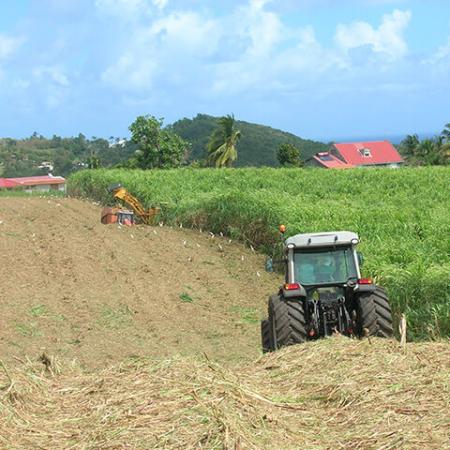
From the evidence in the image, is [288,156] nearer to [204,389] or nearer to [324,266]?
[324,266]

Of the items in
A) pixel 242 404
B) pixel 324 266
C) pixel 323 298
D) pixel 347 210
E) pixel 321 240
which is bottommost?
pixel 242 404

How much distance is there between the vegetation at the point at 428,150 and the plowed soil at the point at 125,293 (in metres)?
45.1

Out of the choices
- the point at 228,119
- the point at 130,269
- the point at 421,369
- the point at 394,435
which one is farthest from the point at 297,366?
the point at 228,119

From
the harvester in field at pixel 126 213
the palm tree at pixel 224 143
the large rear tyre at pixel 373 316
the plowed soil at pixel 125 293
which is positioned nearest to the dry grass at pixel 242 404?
the large rear tyre at pixel 373 316

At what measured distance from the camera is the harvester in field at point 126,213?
2386 cm

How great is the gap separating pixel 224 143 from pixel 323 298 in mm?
49701

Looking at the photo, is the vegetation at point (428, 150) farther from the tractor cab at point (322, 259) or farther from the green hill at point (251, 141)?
the tractor cab at point (322, 259)

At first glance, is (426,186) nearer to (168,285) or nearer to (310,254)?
(168,285)

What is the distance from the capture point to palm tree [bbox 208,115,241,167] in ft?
190

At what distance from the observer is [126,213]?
23812 mm

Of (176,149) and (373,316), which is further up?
(176,149)

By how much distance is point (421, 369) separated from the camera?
6.57 m

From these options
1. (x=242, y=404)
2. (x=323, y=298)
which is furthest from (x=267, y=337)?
(x=242, y=404)

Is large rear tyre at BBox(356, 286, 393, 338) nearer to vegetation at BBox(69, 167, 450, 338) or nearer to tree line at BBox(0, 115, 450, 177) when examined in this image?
vegetation at BBox(69, 167, 450, 338)
